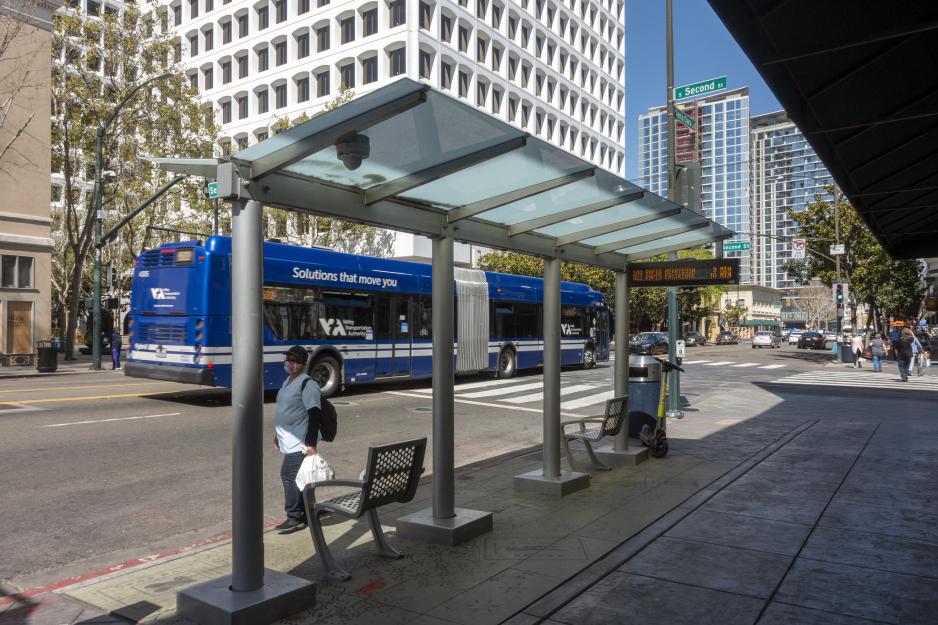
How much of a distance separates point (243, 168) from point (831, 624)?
4.27 metres

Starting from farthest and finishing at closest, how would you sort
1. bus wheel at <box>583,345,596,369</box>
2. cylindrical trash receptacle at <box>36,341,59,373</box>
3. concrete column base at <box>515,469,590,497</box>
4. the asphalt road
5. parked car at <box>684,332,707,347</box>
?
parked car at <box>684,332,707,347</box>, bus wheel at <box>583,345,596,369</box>, cylindrical trash receptacle at <box>36,341,59,373</box>, concrete column base at <box>515,469,590,497</box>, the asphalt road

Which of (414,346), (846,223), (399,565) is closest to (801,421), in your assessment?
(414,346)

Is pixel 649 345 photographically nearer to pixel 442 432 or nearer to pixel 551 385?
pixel 551 385

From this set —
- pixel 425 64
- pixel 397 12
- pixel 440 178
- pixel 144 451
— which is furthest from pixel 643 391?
pixel 397 12

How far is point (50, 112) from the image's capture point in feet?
94.5

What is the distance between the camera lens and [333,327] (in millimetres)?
16250

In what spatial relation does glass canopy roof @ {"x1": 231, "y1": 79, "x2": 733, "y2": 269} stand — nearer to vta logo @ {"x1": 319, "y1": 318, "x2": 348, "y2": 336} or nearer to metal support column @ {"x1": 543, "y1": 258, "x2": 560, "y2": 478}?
metal support column @ {"x1": 543, "y1": 258, "x2": 560, "y2": 478}

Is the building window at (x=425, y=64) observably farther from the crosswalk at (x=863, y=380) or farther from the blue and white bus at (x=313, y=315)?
the crosswalk at (x=863, y=380)

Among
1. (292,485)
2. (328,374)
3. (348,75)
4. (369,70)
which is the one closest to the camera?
(292,485)

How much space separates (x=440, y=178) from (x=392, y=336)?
13.0 m

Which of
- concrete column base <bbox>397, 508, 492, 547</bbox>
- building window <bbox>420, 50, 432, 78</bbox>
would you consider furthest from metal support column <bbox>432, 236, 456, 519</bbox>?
building window <bbox>420, 50, 432, 78</bbox>

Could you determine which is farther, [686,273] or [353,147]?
[686,273]

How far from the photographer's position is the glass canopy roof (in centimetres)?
410

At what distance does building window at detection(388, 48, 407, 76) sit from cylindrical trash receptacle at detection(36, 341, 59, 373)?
2608 centimetres
